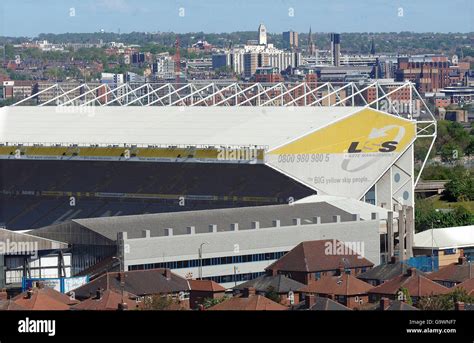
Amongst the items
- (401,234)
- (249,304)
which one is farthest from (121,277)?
(401,234)

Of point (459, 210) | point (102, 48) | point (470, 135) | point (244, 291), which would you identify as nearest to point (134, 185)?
point (459, 210)

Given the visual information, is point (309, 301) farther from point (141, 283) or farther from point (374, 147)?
point (374, 147)

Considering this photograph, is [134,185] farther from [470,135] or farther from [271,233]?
[470,135]

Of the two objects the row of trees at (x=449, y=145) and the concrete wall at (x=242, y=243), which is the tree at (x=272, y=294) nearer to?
the concrete wall at (x=242, y=243)

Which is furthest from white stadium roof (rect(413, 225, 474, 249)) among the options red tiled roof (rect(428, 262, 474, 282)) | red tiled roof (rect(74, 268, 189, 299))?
red tiled roof (rect(74, 268, 189, 299))

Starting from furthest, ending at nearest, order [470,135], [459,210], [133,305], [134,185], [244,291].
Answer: [470,135] < [459,210] < [134,185] < [244,291] < [133,305]

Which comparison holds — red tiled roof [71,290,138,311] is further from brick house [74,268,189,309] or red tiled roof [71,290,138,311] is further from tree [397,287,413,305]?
tree [397,287,413,305]
